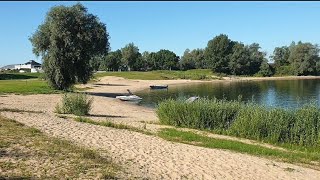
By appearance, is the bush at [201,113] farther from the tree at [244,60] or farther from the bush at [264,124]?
the tree at [244,60]

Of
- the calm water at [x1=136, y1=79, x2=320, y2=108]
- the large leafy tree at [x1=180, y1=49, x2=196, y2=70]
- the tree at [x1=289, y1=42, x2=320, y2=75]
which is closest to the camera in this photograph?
the calm water at [x1=136, y1=79, x2=320, y2=108]

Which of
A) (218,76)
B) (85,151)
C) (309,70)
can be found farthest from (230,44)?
(85,151)

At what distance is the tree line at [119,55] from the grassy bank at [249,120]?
1075 inches

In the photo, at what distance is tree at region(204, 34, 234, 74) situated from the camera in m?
154

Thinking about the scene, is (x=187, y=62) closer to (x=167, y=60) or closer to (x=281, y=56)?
(x=167, y=60)

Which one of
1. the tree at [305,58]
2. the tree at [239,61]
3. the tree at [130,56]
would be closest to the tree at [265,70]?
the tree at [239,61]

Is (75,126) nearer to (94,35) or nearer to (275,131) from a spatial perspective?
(275,131)

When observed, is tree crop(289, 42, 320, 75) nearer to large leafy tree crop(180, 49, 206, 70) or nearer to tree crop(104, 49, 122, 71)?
large leafy tree crop(180, 49, 206, 70)

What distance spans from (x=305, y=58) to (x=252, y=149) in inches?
5606

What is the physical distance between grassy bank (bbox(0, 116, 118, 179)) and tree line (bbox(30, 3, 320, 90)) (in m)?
36.9

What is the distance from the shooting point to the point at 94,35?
173ft

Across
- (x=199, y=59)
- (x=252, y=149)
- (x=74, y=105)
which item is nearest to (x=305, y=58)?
(x=199, y=59)

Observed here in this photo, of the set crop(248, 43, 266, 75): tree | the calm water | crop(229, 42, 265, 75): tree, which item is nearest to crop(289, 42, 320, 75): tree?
crop(248, 43, 266, 75): tree

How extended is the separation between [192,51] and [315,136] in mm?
165440
